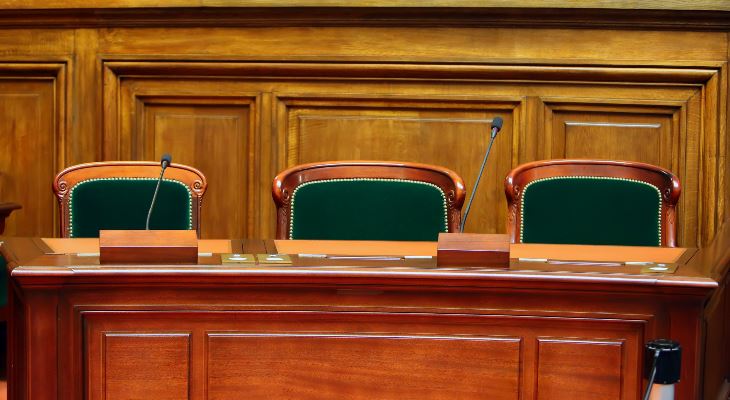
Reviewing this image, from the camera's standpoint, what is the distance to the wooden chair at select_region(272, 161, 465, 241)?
8.46 feet

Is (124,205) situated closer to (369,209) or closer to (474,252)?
(369,209)

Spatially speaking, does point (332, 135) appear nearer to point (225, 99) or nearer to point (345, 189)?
point (225, 99)

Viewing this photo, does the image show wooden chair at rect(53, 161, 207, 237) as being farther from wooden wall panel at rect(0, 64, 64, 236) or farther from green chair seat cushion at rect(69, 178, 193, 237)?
wooden wall panel at rect(0, 64, 64, 236)

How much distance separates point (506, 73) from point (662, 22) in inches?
22.1

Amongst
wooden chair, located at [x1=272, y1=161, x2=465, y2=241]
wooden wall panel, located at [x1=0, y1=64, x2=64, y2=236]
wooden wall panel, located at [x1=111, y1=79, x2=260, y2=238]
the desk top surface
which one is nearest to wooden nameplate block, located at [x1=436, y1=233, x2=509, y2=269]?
the desk top surface

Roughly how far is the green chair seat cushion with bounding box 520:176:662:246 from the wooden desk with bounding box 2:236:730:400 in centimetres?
109

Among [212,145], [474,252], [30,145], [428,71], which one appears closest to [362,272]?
[474,252]

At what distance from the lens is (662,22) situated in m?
3.41

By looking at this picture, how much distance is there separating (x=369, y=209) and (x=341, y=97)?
101 centimetres

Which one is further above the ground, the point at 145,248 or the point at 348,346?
the point at 145,248

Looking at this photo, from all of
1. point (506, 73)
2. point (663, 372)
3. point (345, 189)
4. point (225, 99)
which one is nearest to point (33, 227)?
point (225, 99)

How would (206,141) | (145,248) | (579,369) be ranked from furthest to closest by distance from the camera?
1. (206,141)
2. (145,248)
3. (579,369)

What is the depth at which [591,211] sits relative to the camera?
8.59 feet

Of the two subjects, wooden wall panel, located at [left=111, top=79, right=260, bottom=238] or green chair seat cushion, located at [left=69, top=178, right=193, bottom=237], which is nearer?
green chair seat cushion, located at [left=69, top=178, right=193, bottom=237]
